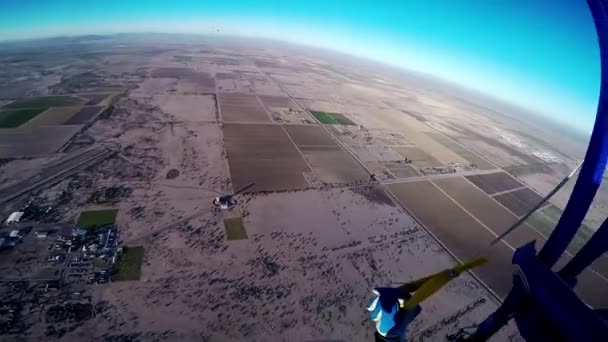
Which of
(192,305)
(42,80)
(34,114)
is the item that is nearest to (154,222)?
(192,305)

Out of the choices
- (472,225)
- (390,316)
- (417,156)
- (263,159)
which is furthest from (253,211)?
(417,156)

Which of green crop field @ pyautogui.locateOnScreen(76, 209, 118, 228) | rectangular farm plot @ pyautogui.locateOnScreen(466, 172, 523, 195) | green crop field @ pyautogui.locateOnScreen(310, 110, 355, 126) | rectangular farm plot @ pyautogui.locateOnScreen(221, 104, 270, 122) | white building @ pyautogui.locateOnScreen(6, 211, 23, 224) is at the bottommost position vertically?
rectangular farm plot @ pyautogui.locateOnScreen(466, 172, 523, 195)

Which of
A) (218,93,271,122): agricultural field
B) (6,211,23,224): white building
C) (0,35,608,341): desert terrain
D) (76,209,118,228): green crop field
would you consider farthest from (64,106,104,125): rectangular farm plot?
(76,209,118,228): green crop field

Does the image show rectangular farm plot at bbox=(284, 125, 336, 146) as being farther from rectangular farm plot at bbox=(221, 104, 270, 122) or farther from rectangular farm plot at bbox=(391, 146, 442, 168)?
rectangular farm plot at bbox=(391, 146, 442, 168)

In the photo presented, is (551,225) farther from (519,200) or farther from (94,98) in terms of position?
(94,98)

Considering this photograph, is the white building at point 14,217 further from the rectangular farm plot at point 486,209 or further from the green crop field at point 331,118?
the green crop field at point 331,118

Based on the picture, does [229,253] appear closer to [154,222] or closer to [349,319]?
[154,222]

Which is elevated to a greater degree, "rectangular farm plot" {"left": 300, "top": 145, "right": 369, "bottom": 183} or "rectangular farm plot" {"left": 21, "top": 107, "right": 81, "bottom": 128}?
"rectangular farm plot" {"left": 21, "top": 107, "right": 81, "bottom": 128}


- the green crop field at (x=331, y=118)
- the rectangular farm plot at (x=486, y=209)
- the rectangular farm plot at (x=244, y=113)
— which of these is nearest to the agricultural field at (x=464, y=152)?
the rectangular farm plot at (x=486, y=209)
